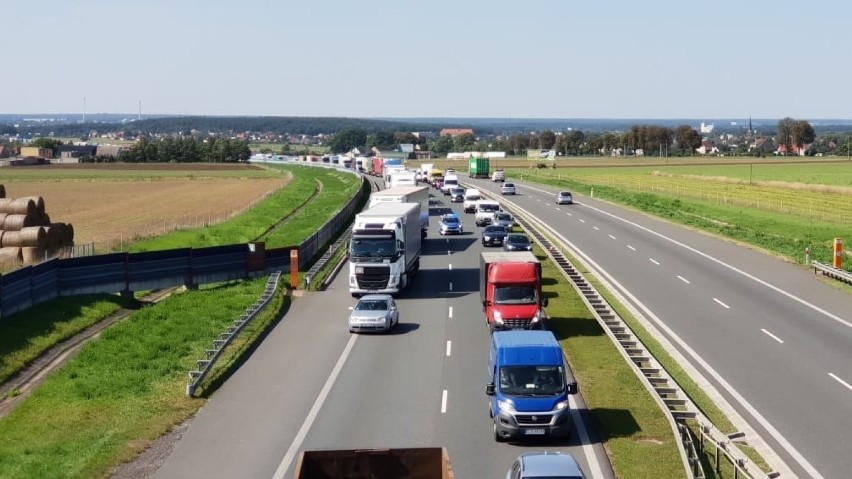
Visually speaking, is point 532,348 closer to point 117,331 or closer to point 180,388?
point 180,388

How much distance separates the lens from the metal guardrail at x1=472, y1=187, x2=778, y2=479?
66.3 feet

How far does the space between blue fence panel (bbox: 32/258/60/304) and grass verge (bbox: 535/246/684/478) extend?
58.6 feet

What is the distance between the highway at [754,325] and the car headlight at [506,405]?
5.47m

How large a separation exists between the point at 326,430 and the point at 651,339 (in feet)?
46.0

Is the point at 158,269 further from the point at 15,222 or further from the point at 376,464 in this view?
the point at 376,464

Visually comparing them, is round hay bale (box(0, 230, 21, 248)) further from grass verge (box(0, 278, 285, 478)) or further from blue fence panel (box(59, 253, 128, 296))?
grass verge (box(0, 278, 285, 478))

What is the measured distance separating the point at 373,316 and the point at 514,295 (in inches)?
188

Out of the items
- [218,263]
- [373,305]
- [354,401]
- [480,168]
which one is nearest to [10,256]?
[218,263]

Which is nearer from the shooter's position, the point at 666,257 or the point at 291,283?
the point at 291,283

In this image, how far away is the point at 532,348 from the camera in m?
24.5

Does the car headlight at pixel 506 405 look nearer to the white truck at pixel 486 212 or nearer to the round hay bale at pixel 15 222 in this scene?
the round hay bale at pixel 15 222

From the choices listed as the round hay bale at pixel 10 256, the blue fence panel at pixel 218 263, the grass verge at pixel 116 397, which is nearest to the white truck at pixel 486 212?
the blue fence panel at pixel 218 263

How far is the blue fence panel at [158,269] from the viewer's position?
140 feet

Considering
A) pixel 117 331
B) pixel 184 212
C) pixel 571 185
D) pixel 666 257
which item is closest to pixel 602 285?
pixel 666 257
